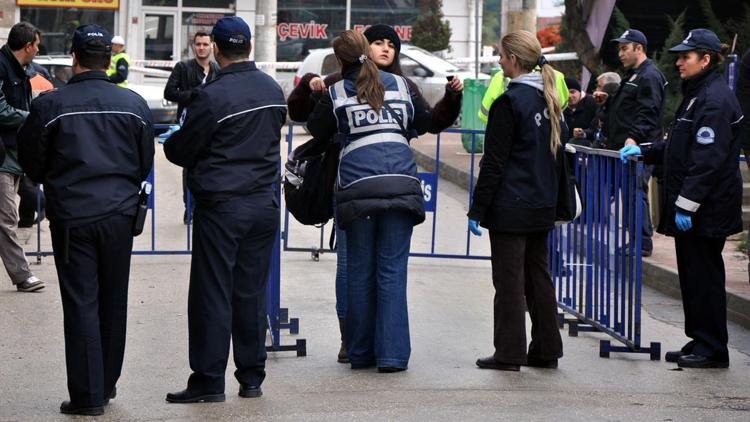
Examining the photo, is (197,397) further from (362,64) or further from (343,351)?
(362,64)

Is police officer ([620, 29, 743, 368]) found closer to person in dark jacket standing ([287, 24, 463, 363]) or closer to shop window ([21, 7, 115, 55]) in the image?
person in dark jacket standing ([287, 24, 463, 363])

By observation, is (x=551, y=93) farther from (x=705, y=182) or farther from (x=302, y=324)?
(x=302, y=324)

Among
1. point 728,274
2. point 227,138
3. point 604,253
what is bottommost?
point 728,274

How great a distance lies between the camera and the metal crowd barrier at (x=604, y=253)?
301 inches

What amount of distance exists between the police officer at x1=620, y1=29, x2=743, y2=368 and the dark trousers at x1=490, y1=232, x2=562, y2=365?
787mm

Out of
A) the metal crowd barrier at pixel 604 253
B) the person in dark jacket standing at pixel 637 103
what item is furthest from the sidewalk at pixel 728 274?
the metal crowd barrier at pixel 604 253

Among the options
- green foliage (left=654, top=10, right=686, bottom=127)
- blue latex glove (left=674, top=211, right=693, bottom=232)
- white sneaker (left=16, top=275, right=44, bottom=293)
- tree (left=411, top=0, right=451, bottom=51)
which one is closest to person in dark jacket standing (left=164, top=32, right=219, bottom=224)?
white sneaker (left=16, top=275, right=44, bottom=293)

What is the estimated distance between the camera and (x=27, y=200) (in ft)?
39.8

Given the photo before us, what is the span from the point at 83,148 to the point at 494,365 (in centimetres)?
264

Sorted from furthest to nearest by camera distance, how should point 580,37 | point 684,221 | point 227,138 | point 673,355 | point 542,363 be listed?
point 580,37 < point 673,355 < point 542,363 < point 684,221 < point 227,138

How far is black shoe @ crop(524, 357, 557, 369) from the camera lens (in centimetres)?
736

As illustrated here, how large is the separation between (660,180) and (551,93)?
1.59m

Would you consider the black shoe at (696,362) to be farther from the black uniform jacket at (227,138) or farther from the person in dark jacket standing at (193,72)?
the person in dark jacket standing at (193,72)

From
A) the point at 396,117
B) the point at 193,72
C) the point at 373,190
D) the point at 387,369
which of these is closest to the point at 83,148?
the point at 373,190
